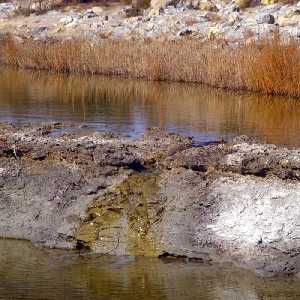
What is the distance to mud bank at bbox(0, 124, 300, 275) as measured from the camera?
7.06 metres

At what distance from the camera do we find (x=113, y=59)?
64.5 feet

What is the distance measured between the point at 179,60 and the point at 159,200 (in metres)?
10.7

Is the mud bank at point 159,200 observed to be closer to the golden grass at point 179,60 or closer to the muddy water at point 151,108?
the muddy water at point 151,108

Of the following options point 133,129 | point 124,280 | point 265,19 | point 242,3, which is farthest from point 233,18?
point 124,280

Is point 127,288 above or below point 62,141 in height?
below

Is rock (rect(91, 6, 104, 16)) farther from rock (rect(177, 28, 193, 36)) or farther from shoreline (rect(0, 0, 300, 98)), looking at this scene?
rock (rect(177, 28, 193, 36))

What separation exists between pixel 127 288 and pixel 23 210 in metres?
1.81

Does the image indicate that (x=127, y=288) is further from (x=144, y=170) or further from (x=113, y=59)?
(x=113, y=59)

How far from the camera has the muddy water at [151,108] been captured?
11.7 meters

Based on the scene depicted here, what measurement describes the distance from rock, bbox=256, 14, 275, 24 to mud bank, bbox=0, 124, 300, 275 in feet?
54.4

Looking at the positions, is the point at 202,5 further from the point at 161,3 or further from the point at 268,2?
the point at 268,2

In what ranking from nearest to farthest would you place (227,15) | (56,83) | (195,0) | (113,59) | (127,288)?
(127,288), (56,83), (113,59), (227,15), (195,0)

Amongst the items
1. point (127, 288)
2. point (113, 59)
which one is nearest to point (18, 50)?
point (113, 59)

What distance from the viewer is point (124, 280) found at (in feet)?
21.6
